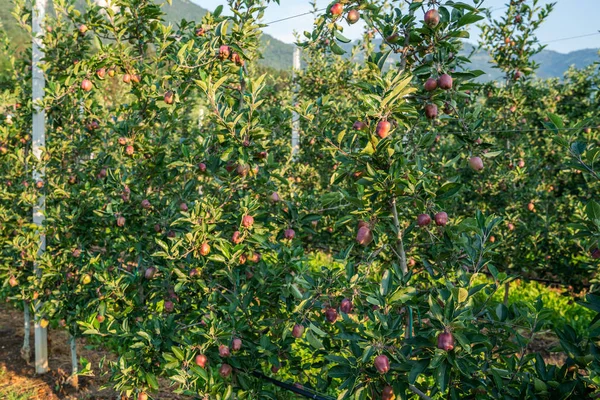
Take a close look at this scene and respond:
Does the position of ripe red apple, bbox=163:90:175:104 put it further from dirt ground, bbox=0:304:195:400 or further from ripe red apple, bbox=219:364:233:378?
dirt ground, bbox=0:304:195:400

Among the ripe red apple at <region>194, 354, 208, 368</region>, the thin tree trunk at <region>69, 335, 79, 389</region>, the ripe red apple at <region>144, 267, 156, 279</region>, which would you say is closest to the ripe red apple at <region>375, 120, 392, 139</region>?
the ripe red apple at <region>194, 354, 208, 368</region>

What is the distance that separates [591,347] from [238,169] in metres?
1.84

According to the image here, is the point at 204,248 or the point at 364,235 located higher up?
the point at 364,235

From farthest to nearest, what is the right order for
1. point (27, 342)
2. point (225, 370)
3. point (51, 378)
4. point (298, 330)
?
point (27, 342)
point (51, 378)
point (225, 370)
point (298, 330)

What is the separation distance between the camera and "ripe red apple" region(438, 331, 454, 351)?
1.60 meters

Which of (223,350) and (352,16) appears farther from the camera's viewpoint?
(223,350)

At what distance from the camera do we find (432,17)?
1951 millimetres

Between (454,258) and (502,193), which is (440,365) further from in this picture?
(502,193)

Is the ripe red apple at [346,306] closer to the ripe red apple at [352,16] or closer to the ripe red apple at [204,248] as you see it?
the ripe red apple at [204,248]

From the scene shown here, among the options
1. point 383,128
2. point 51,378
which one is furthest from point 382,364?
point 51,378

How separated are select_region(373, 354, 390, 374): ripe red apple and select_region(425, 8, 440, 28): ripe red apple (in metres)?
1.40

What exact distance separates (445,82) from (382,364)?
120 cm

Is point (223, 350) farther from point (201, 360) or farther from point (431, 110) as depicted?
point (431, 110)

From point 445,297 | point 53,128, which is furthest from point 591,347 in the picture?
point 53,128
